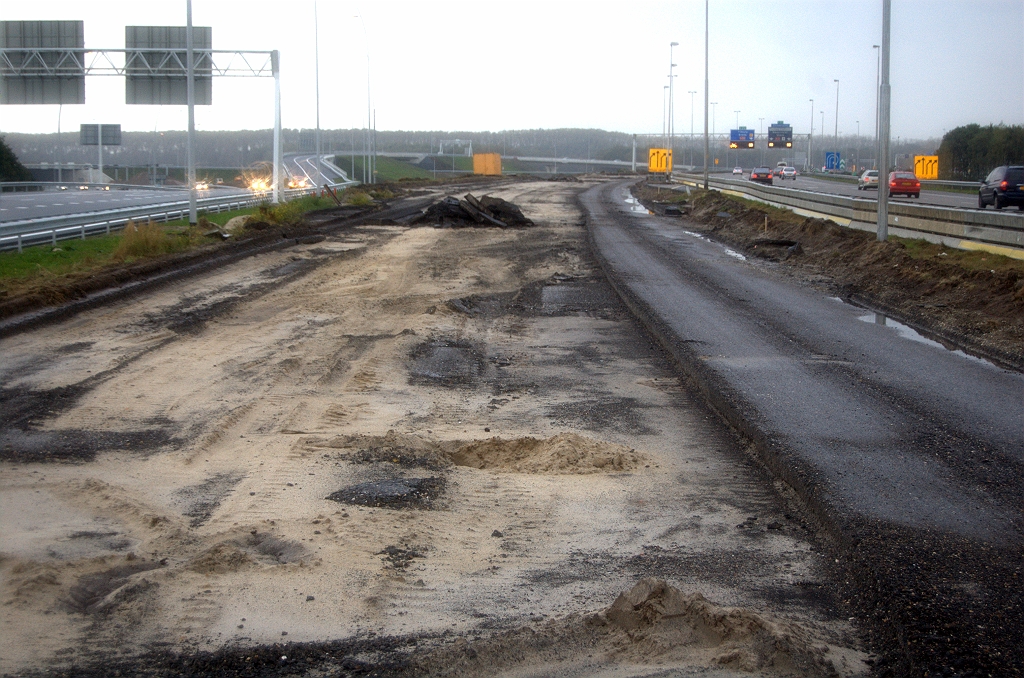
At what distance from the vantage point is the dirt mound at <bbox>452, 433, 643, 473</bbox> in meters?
7.45

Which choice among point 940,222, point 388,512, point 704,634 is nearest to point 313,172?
point 940,222

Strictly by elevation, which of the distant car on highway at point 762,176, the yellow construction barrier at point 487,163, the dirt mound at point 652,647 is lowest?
the dirt mound at point 652,647

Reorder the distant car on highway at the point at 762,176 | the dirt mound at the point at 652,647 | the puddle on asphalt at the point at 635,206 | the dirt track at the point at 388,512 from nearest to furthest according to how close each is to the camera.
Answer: the dirt mound at the point at 652,647 → the dirt track at the point at 388,512 → the puddle on asphalt at the point at 635,206 → the distant car on highway at the point at 762,176

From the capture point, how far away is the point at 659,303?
1634cm

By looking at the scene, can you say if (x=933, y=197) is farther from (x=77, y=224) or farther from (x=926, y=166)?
(x=77, y=224)

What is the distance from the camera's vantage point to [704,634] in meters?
4.63

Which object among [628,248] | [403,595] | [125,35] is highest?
[125,35]

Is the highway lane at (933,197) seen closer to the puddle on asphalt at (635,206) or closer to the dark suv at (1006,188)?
the dark suv at (1006,188)

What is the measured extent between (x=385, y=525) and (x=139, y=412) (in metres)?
3.98

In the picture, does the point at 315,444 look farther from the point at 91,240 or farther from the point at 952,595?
the point at 91,240

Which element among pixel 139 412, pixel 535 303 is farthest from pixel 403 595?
pixel 535 303

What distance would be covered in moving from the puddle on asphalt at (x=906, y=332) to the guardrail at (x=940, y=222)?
5.03 meters

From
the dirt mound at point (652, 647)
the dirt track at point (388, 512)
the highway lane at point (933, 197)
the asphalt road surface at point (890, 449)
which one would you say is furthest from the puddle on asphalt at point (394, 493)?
the highway lane at point (933, 197)

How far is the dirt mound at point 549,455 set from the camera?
7445 mm
